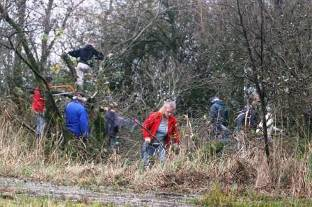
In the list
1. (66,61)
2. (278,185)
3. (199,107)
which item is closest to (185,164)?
(278,185)

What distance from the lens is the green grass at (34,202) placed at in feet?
21.1

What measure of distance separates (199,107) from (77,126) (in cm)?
839

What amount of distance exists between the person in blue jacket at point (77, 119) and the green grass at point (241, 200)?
5.74 meters

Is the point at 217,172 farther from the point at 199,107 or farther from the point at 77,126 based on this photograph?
the point at 199,107

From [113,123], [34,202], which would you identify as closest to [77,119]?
[113,123]

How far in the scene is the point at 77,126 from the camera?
1448 centimetres

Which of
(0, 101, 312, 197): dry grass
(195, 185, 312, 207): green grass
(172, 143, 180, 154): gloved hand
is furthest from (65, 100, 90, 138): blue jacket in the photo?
(195, 185, 312, 207): green grass

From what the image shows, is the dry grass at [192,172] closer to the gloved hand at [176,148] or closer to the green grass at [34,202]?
the gloved hand at [176,148]

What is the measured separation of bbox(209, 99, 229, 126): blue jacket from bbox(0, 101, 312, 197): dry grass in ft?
9.18

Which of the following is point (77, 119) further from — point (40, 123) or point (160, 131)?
point (160, 131)

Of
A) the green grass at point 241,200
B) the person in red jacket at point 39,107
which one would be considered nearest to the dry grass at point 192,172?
the green grass at point 241,200

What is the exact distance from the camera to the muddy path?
25.6 feet

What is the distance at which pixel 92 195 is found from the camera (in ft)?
27.6

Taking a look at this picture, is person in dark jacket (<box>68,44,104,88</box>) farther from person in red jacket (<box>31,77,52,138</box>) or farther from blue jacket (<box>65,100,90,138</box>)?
blue jacket (<box>65,100,90,138</box>)
